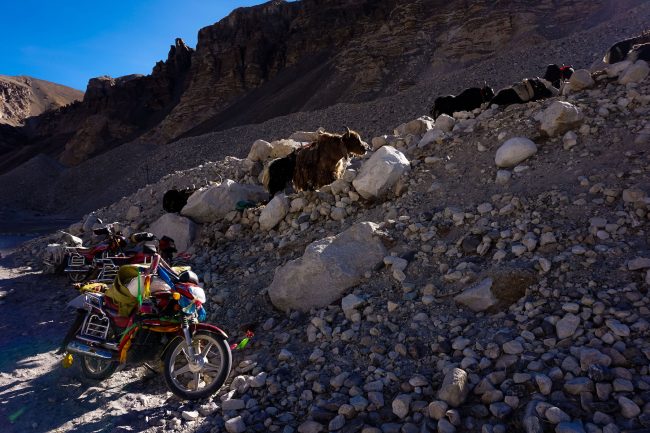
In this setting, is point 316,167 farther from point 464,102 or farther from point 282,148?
point 464,102

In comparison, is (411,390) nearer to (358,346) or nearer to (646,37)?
(358,346)

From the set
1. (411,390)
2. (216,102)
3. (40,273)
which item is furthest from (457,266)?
(216,102)

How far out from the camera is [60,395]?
325 centimetres

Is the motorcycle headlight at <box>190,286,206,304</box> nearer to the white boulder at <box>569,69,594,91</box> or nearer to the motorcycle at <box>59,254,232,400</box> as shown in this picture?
the motorcycle at <box>59,254,232,400</box>

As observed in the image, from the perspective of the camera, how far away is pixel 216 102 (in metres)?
43.8

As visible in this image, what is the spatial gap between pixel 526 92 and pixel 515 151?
2.24 m

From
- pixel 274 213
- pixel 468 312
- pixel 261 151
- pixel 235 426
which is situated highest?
pixel 261 151

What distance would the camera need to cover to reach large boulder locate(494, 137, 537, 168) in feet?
14.3

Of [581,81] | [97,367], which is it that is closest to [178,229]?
[97,367]

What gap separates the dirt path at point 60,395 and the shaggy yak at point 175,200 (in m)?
3.12

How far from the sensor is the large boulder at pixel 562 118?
4379 mm

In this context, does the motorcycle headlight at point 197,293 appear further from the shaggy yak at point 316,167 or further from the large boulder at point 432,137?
the large boulder at point 432,137

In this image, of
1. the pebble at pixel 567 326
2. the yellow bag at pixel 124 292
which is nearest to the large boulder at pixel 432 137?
the pebble at pixel 567 326

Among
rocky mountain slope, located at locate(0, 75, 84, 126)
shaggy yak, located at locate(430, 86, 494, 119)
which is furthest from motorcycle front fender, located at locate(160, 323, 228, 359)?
rocky mountain slope, located at locate(0, 75, 84, 126)
